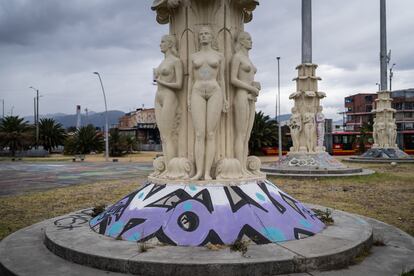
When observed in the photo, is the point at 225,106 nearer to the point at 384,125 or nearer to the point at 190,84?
the point at 190,84

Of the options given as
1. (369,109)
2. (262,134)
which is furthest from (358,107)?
(262,134)

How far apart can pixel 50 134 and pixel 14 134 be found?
850 centimetres

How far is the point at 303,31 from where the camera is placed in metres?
23.7

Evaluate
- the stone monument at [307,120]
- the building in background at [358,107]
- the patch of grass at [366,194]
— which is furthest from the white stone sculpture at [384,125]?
the building in background at [358,107]

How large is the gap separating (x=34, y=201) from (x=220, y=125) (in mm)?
8350

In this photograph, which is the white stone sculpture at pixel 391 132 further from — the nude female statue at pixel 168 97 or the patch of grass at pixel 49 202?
the nude female statue at pixel 168 97

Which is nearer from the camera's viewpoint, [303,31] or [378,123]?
[303,31]

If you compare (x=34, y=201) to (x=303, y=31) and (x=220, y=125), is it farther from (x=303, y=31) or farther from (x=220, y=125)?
(x=303, y=31)

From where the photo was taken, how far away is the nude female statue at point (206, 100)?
279 inches

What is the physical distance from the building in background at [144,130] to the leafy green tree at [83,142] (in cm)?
881

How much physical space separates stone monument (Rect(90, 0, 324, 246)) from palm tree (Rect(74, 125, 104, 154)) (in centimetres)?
4710

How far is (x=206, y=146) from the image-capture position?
7.23 meters

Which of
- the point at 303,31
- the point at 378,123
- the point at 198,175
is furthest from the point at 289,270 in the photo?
the point at 378,123

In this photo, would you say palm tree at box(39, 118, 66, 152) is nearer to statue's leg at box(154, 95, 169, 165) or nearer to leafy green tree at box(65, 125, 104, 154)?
leafy green tree at box(65, 125, 104, 154)
